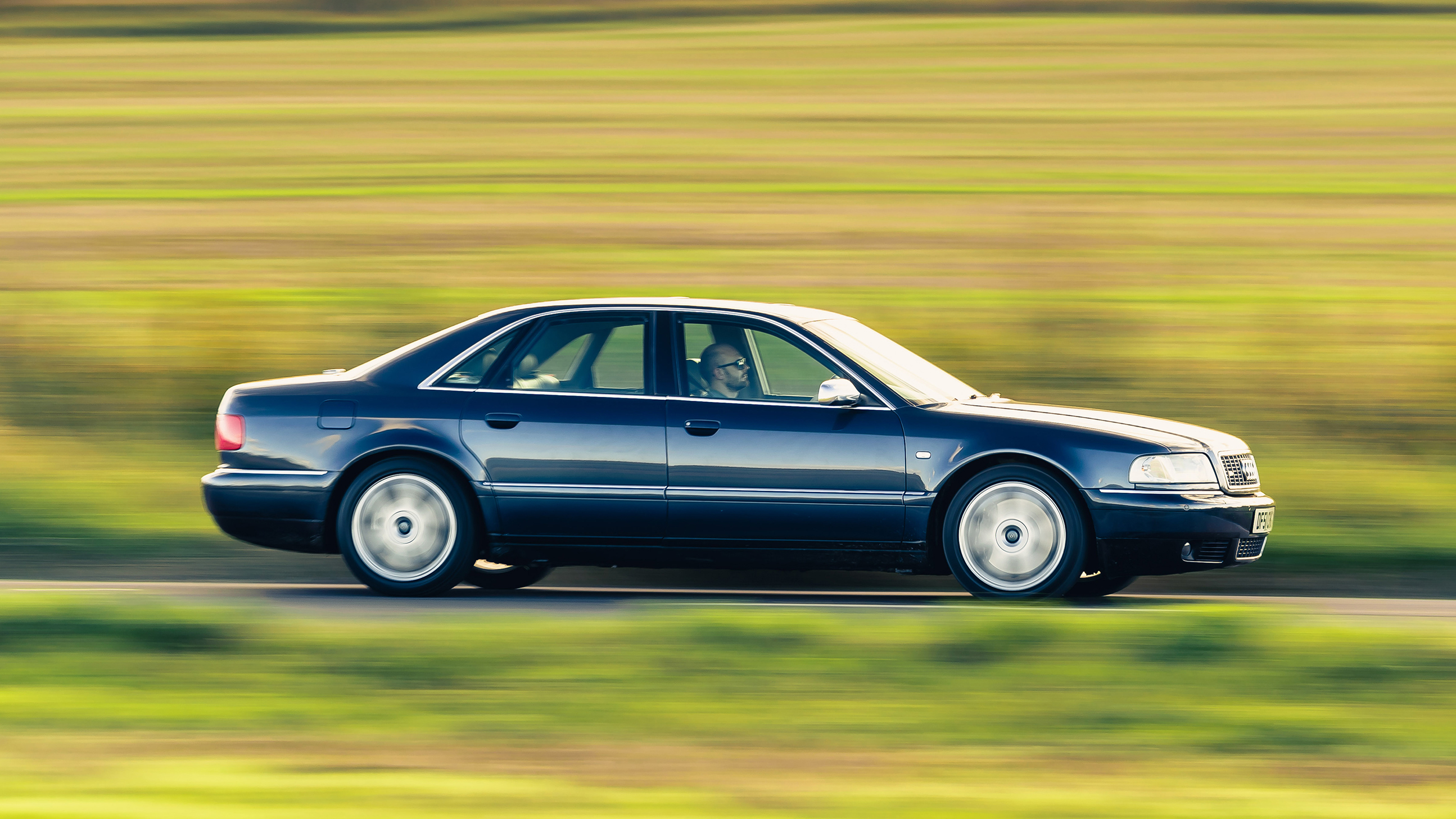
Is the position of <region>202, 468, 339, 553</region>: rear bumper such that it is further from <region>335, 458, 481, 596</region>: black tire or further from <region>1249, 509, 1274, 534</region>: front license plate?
<region>1249, 509, 1274, 534</region>: front license plate

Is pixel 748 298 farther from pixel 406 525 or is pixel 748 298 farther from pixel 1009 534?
pixel 1009 534

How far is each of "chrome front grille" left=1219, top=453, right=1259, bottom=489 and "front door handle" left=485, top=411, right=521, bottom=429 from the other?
123 inches

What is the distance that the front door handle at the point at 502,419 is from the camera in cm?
826

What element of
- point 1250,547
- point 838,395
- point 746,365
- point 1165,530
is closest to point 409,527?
point 746,365

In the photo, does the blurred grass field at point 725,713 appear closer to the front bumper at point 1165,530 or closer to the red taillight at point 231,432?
the front bumper at point 1165,530

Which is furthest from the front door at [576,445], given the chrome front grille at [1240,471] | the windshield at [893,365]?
the chrome front grille at [1240,471]

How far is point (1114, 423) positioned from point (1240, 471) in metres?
0.62

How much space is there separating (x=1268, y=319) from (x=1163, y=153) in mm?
6869

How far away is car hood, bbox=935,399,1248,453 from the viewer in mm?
8055

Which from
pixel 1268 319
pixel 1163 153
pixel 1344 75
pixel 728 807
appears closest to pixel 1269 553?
pixel 1268 319

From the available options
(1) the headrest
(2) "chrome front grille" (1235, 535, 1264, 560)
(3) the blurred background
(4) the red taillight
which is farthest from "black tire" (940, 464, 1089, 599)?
(4) the red taillight

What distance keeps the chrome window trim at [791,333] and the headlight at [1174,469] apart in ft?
3.59

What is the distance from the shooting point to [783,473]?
26.5 feet

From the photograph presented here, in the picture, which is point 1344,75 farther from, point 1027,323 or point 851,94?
point 1027,323
